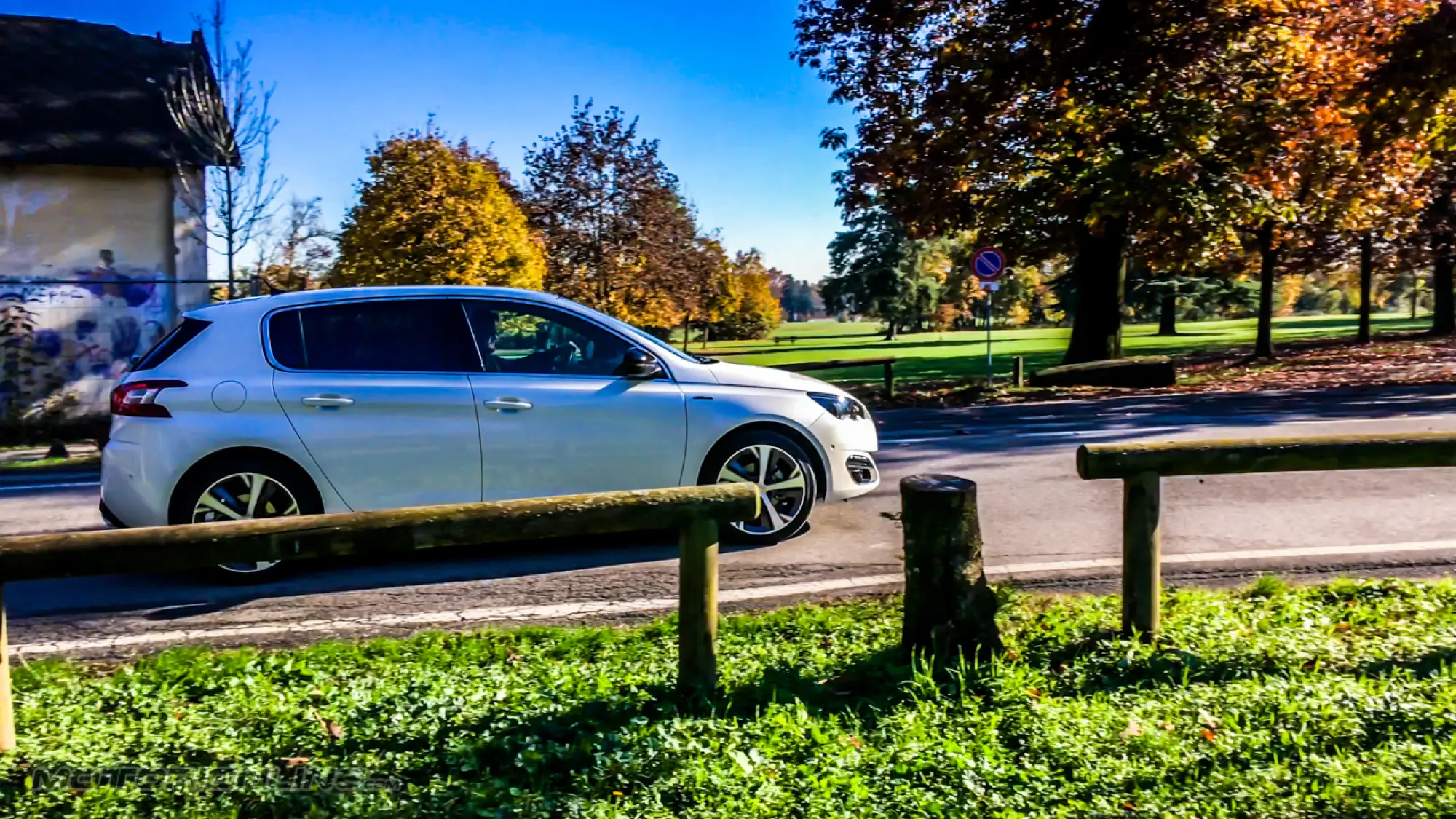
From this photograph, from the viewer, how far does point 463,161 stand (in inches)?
1027

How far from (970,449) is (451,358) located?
20.5 ft

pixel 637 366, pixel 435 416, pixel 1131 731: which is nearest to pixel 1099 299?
pixel 637 366

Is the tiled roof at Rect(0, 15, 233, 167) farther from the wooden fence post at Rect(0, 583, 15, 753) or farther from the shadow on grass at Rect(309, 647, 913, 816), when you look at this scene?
the shadow on grass at Rect(309, 647, 913, 816)

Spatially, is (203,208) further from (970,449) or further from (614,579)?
(614,579)

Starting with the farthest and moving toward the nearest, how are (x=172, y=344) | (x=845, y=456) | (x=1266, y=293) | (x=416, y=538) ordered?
(x=1266, y=293)
(x=845, y=456)
(x=172, y=344)
(x=416, y=538)

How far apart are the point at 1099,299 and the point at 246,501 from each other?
63.2 feet

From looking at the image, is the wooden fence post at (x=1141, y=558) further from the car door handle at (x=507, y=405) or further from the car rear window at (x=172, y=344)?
the car rear window at (x=172, y=344)

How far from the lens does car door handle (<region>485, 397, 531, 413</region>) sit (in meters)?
6.34

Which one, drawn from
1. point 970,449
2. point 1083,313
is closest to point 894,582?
point 970,449

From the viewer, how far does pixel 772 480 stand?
6770mm

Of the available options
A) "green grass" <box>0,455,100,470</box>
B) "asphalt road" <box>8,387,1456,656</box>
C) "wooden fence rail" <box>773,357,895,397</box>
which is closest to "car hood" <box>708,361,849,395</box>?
"asphalt road" <box>8,387,1456,656</box>

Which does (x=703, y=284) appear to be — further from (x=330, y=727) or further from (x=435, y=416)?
(x=330, y=727)

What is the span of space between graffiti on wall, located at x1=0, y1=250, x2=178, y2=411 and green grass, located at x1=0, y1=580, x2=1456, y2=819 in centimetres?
1295

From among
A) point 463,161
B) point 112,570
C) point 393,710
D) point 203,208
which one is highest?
point 463,161
